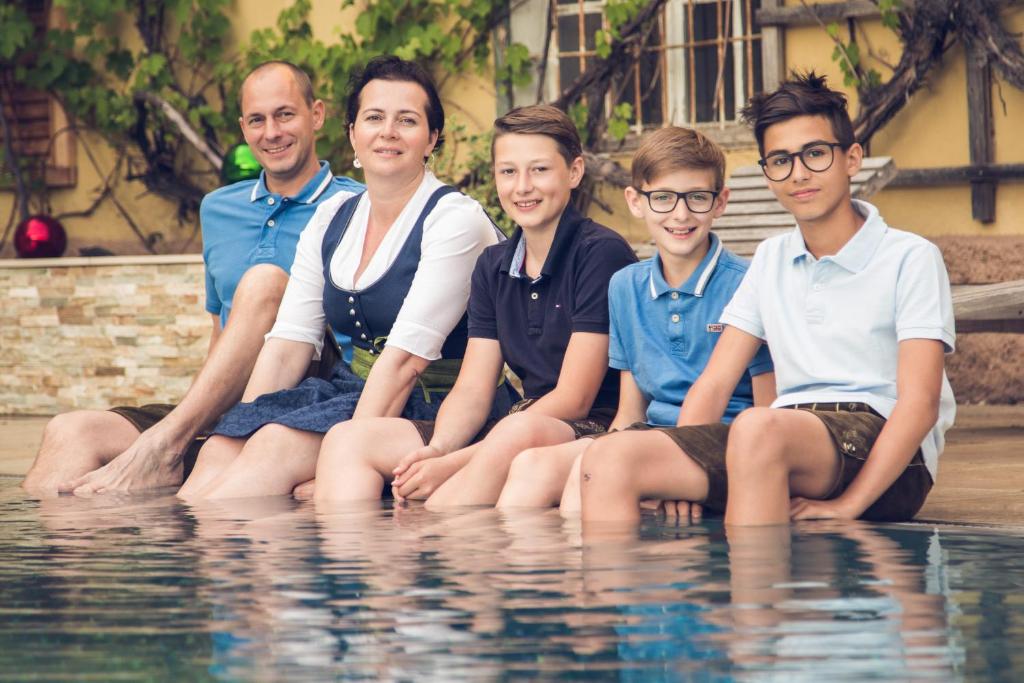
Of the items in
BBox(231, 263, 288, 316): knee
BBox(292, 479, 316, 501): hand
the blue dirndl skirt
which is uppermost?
BBox(231, 263, 288, 316): knee

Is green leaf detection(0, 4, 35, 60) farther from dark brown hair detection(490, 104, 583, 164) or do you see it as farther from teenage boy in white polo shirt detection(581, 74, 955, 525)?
teenage boy in white polo shirt detection(581, 74, 955, 525)

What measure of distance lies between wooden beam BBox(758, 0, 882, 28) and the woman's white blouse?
153 inches

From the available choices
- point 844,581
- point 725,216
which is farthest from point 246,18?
point 844,581

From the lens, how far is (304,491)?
4.77 metres

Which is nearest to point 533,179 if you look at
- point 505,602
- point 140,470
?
point 140,470

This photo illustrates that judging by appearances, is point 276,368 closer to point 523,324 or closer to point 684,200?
point 523,324

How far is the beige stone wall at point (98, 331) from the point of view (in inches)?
352

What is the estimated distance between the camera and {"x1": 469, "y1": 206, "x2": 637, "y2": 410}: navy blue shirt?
14.9ft

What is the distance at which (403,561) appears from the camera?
132 inches

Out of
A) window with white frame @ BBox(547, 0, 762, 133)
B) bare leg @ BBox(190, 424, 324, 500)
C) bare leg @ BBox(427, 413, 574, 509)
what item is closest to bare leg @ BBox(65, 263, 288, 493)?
bare leg @ BBox(190, 424, 324, 500)

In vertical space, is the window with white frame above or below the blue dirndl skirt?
above

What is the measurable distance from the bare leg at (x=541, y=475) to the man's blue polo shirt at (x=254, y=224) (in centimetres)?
158

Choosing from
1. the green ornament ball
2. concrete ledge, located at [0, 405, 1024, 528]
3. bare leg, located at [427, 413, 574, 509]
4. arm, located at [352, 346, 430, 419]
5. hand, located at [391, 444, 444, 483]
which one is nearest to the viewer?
concrete ledge, located at [0, 405, 1024, 528]

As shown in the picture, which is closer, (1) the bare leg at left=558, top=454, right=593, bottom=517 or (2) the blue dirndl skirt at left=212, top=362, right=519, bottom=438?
(1) the bare leg at left=558, top=454, right=593, bottom=517
